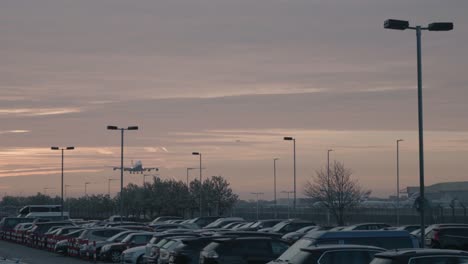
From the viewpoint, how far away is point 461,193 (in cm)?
17800

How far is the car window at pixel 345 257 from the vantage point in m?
19.2

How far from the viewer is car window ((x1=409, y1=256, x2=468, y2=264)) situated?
1627 cm

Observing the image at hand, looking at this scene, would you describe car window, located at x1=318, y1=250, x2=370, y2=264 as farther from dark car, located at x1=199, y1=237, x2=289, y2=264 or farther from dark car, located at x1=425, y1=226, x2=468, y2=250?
dark car, located at x1=425, y1=226, x2=468, y2=250

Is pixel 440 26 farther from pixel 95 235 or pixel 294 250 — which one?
pixel 95 235

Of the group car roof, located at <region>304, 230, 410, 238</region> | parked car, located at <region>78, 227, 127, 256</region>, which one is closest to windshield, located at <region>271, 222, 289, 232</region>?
parked car, located at <region>78, 227, 127, 256</region>

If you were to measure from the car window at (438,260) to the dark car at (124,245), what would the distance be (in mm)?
24182

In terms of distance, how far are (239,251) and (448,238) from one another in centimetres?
1720

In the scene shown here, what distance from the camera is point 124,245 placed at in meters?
39.9

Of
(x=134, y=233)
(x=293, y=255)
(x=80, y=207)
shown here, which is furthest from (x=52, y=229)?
(x=80, y=207)

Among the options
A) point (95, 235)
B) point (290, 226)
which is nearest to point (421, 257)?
point (95, 235)

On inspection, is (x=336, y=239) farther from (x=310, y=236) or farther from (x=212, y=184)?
(x=212, y=184)

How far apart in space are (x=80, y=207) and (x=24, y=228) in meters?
101

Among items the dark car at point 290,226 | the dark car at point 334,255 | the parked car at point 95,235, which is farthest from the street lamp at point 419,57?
the dark car at point 290,226

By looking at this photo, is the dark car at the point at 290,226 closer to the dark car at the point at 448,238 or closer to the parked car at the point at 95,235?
the parked car at the point at 95,235
